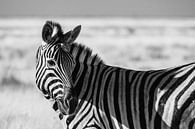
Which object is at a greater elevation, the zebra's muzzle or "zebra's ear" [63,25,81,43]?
"zebra's ear" [63,25,81,43]

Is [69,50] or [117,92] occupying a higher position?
[69,50]

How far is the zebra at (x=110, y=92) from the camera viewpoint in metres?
5.41

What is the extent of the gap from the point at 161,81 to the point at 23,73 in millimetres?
11034

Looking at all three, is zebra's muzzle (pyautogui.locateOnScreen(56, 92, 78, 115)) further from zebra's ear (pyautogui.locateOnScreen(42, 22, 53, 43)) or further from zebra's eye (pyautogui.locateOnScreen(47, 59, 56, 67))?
zebra's ear (pyautogui.locateOnScreen(42, 22, 53, 43))

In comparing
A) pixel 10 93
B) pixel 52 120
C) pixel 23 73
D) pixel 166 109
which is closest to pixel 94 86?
pixel 166 109

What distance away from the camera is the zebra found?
5.41 meters

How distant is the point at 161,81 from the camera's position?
5.65m

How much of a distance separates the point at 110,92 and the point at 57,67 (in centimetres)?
70

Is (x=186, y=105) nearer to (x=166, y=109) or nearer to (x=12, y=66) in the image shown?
(x=166, y=109)

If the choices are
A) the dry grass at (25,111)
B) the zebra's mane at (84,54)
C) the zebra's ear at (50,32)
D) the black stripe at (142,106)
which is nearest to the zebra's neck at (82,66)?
the zebra's mane at (84,54)

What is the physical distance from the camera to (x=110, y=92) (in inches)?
226

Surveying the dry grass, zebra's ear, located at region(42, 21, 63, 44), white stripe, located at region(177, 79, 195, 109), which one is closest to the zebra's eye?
zebra's ear, located at region(42, 21, 63, 44)

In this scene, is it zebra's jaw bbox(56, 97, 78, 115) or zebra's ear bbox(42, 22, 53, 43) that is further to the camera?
zebra's ear bbox(42, 22, 53, 43)

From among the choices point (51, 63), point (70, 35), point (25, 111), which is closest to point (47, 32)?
point (70, 35)
